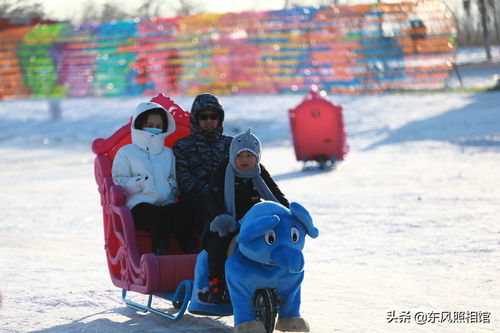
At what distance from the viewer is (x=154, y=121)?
6.43 m

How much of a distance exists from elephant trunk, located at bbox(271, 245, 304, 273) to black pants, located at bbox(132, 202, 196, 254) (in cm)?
125

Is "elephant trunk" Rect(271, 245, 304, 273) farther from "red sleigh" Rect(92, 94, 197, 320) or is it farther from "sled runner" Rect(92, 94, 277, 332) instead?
"red sleigh" Rect(92, 94, 197, 320)

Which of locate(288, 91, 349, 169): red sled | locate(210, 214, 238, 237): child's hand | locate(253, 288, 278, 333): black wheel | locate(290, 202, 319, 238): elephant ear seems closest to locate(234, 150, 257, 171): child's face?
locate(210, 214, 238, 237): child's hand

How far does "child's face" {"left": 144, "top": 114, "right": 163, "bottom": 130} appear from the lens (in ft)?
21.1

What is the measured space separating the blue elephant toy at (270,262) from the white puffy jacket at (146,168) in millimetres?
1182

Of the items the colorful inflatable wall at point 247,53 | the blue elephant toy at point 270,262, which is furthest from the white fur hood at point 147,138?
the colorful inflatable wall at point 247,53

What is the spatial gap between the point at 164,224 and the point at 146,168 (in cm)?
44

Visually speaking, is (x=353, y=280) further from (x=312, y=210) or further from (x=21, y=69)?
(x=21, y=69)

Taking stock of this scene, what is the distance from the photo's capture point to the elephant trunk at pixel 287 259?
16.2 ft

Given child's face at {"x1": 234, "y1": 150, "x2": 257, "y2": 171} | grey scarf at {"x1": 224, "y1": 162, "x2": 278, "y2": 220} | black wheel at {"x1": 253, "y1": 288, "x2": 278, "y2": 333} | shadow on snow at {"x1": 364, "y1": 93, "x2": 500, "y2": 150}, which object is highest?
child's face at {"x1": 234, "y1": 150, "x2": 257, "y2": 171}

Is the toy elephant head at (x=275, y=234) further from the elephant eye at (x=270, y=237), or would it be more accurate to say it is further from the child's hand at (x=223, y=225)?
the child's hand at (x=223, y=225)

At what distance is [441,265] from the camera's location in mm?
7566

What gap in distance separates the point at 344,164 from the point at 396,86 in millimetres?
10613

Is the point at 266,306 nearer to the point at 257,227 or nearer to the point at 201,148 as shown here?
the point at 257,227
